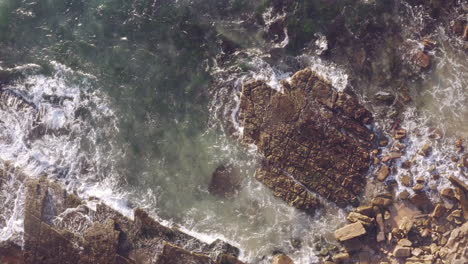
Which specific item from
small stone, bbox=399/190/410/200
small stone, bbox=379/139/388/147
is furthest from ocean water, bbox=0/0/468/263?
small stone, bbox=379/139/388/147

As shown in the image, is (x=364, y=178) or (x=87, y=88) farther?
(x=87, y=88)

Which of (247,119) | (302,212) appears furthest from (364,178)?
(247,119)

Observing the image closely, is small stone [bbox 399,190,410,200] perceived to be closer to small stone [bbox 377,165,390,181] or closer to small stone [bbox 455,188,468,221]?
small stone [bbox 377,165,390,181]

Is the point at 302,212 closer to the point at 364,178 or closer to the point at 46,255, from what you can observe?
the point at 364,178

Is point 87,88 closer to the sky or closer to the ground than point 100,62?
closer to the ground

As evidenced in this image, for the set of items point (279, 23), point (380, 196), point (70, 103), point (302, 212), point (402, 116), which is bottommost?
point (302, 212)
